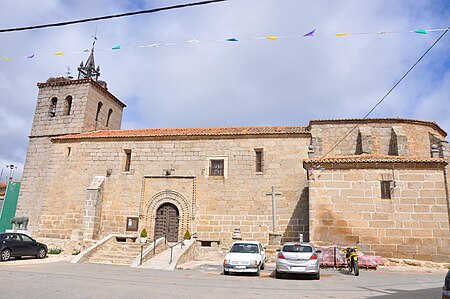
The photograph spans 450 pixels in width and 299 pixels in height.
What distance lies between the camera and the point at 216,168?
19266 mm

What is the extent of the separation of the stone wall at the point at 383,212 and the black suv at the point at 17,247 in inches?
497

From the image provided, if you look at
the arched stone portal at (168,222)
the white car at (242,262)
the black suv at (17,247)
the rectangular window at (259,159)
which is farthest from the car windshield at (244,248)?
the black suv at (17,247)

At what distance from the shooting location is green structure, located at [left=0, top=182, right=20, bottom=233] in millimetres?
26453

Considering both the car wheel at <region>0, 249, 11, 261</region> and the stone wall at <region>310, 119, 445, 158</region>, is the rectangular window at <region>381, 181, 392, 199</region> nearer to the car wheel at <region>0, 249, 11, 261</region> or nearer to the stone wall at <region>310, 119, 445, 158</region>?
the stone wall at <region>310, 119, 445, 158</region>

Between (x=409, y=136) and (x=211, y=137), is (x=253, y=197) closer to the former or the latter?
(x=211, y=137)

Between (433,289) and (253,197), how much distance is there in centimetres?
1035

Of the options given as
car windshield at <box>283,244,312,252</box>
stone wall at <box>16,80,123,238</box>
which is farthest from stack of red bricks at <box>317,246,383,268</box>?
stone wall at <box>16,80,123,238</box>

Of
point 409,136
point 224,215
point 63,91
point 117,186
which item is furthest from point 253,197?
point 63,91

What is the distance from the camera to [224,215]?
59.7 feet

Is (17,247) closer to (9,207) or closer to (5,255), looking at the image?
(5,255)

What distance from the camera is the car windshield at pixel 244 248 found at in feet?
40.5

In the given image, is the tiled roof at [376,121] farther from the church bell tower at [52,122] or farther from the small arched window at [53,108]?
the small arched window at [53,108]

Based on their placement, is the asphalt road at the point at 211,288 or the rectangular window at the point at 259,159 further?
the rectangular window at the point at 259,159

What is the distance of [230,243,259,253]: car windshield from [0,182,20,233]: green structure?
22.2 m
